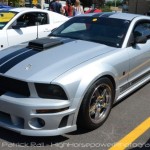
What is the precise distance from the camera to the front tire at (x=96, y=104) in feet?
12.4

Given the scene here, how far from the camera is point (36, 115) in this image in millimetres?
3498

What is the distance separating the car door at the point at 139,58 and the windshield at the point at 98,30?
26 cm

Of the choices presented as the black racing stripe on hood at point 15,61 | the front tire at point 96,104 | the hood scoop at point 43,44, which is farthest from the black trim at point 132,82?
the black racing stripe on hood at point 15,61

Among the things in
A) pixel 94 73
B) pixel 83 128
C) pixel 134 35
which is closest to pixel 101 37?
pixel 134 35

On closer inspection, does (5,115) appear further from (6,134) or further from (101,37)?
(101,37)

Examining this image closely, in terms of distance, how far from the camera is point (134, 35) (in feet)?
16.5

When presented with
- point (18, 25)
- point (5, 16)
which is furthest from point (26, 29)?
point (5, 16)

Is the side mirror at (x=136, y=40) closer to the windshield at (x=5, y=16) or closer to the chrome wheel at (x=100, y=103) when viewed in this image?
the chrome wheel at (x=100, y=103)

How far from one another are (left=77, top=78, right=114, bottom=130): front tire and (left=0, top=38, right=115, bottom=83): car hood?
39 centimetres

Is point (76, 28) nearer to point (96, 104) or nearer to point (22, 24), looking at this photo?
point (96, 104)

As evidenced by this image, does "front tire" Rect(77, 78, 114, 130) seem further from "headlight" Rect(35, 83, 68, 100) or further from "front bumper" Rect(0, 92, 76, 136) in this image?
"headlight" Rect(35, 83, 68, 100)

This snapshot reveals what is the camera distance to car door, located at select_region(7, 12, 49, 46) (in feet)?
23.1

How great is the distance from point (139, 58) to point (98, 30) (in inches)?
31.3

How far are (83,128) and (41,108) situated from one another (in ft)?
2.53
